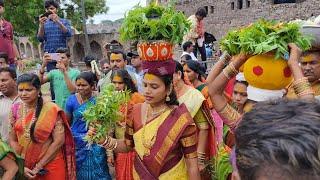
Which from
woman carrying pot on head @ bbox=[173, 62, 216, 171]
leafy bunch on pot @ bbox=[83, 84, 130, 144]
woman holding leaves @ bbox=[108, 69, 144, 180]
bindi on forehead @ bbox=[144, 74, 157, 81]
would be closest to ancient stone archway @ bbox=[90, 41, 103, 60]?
woman holding leaves @ bbox=[108, 69, 144, 180]

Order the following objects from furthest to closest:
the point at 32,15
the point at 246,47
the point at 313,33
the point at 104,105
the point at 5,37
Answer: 1. the point at 32,15
2. the point at 5,37
3. the point at 104,105
4. the point at 313,33
5. the point at 246,47

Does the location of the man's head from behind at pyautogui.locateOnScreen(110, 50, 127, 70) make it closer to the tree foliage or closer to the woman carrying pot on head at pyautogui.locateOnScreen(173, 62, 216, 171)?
the woman carrying pot on head at pyautogui.locateOnScreen(173, 62, 216, 171)

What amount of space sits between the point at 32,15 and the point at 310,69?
18505 mm

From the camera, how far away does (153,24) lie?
301 cm

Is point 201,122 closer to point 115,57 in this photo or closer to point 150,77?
point 150,77

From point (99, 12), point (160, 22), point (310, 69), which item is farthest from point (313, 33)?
point (99, 12)

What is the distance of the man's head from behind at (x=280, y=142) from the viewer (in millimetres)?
1032

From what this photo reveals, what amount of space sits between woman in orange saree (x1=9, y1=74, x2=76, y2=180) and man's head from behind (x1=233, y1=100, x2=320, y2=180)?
2.91 m

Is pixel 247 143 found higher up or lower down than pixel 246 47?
lower down

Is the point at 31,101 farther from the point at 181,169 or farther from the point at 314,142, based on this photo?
the point at 314,142

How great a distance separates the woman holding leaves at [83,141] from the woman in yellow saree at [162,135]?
55.2 inches

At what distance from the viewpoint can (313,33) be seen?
266 cm

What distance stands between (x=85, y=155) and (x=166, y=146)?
175 centimetres

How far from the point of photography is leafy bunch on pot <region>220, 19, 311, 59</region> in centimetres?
230
